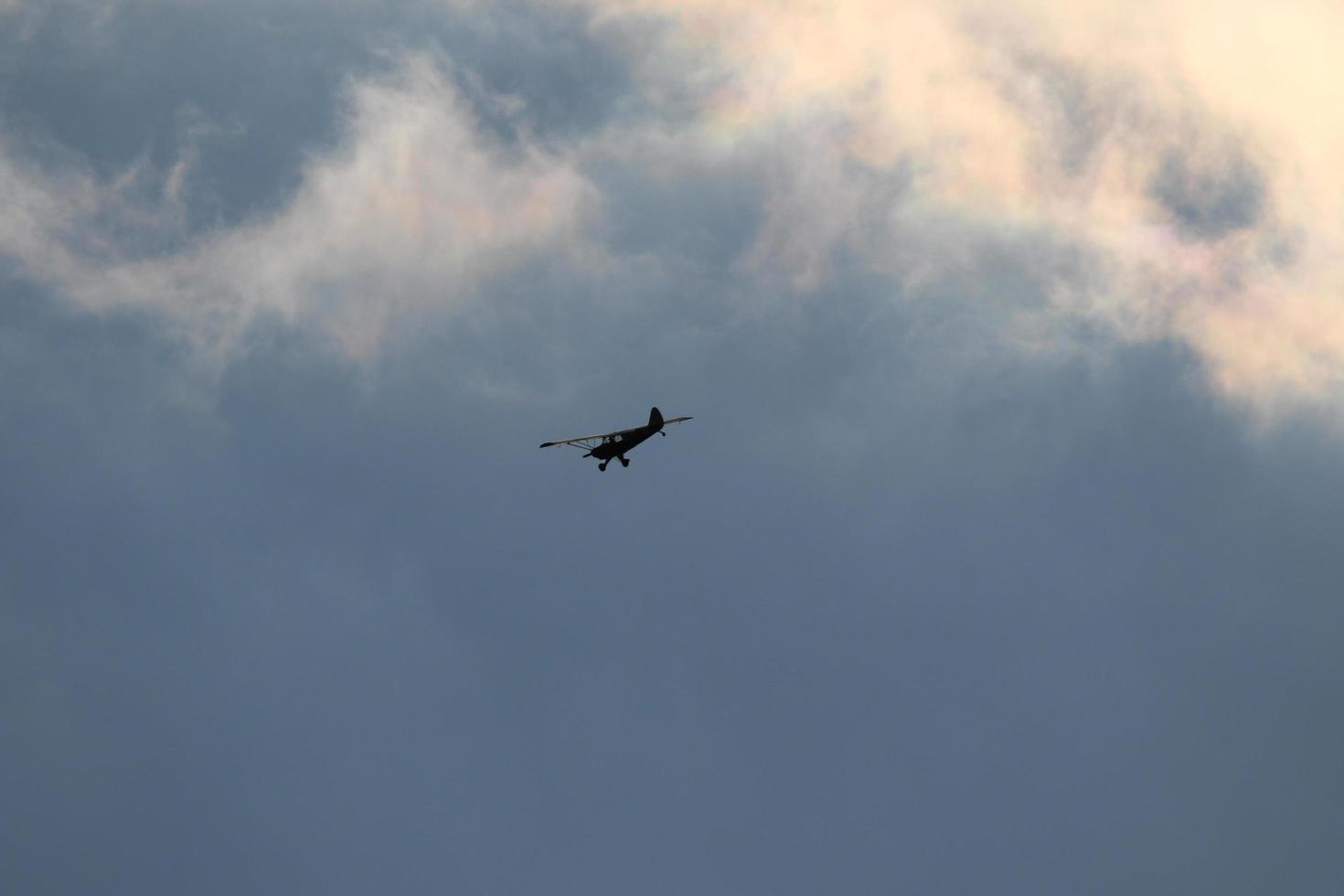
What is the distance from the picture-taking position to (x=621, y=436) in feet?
495
